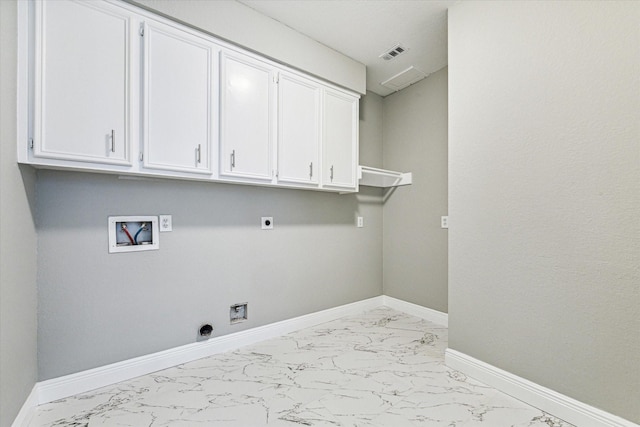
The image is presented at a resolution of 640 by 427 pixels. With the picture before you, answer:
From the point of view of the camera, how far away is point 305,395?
1.70 m

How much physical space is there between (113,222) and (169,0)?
1458 millimetres

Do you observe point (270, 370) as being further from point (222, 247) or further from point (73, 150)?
Result: point (73, 150)

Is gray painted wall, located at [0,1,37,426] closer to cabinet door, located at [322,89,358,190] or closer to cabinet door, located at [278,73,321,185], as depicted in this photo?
cabinet door, located at [278,73,321,185]

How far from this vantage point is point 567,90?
5.02 feet

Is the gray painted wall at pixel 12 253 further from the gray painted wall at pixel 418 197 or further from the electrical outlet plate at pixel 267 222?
the gray painted wall at pixel 418 197

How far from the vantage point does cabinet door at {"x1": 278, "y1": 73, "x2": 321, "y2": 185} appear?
2.33 m

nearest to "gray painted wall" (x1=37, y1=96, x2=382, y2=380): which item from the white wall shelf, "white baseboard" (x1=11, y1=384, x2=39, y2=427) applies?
"white baseboard" (x1=11, y1=384, x2=39, y2=427)

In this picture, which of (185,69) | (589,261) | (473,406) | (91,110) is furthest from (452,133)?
(91,110)

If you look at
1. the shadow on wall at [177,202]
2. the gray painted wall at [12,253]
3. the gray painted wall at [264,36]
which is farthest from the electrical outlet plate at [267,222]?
the gray painted wall at [12,253]

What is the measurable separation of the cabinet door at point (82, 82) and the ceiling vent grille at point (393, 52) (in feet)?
6.78

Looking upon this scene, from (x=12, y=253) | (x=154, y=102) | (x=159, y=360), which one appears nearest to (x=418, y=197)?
(x=154, y=102)

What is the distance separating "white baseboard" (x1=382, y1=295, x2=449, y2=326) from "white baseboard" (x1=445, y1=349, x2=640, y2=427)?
752 millimetres

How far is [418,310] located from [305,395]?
1.82 metres

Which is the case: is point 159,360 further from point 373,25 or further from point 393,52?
point 393,52
